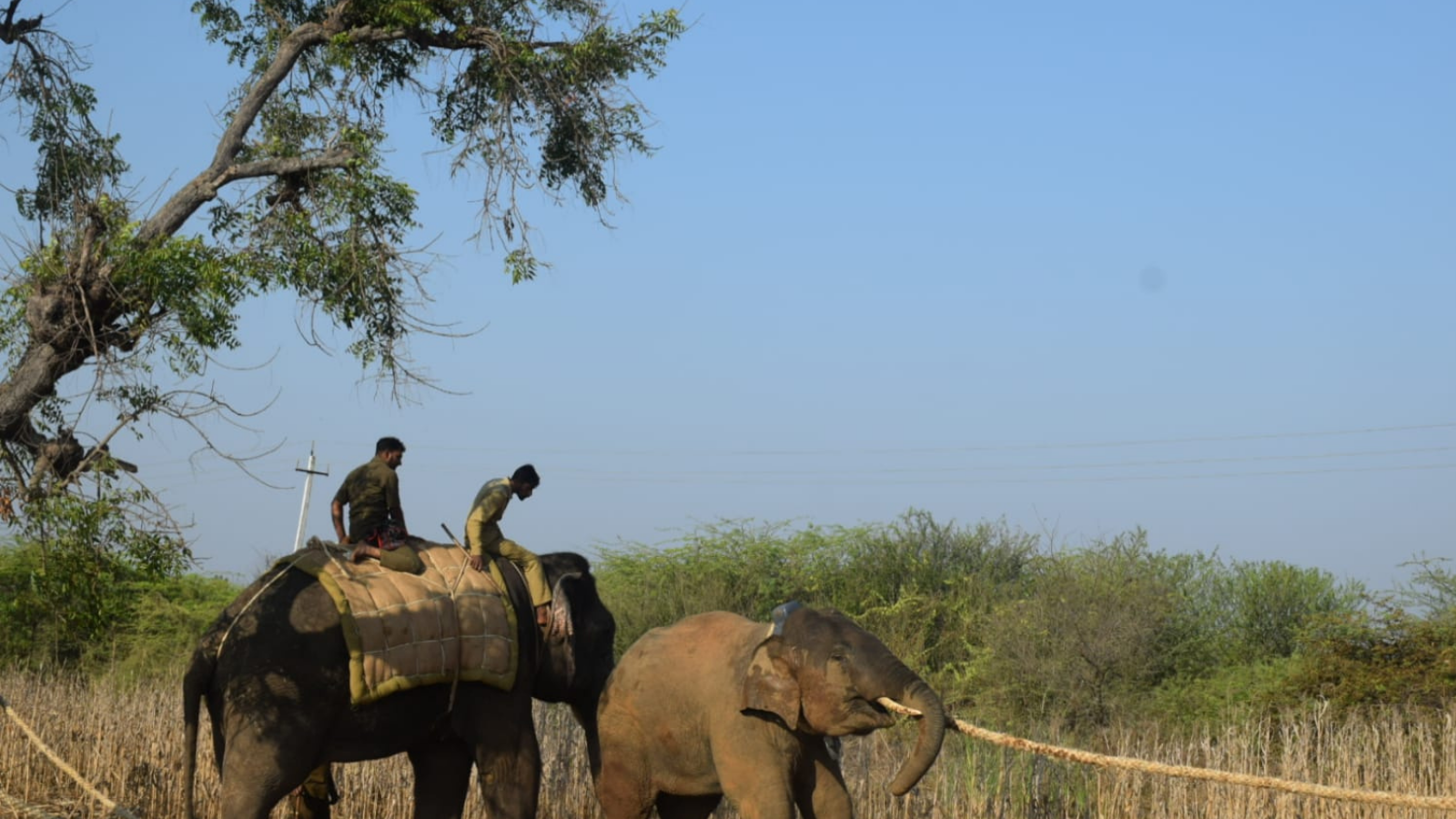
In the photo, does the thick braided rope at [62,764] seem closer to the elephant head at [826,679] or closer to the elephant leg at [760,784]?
the elephant leg at [760,784]

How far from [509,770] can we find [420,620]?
124 centimetres

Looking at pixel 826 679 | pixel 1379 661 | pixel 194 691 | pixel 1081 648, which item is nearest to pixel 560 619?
pixel 194 691

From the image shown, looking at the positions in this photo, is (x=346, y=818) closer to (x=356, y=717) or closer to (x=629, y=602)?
(x=356, y=717)

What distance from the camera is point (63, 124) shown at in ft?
48.8

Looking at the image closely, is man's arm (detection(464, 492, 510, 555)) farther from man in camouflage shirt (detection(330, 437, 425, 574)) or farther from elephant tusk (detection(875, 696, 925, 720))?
elephant tusk (detection(875, 696, 925, 720))

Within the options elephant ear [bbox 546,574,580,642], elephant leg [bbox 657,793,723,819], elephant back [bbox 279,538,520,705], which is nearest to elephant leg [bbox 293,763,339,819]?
elephant back [bbox 279,538,520,705]

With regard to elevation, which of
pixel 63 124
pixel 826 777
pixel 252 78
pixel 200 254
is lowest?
pixel 826 777

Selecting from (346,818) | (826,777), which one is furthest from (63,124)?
(826,777)

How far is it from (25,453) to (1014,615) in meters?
14.7

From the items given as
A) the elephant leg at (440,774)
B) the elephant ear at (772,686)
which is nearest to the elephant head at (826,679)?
the elephant ear at (772,686)

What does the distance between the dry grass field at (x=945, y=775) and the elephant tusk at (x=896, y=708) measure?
2.41 metres

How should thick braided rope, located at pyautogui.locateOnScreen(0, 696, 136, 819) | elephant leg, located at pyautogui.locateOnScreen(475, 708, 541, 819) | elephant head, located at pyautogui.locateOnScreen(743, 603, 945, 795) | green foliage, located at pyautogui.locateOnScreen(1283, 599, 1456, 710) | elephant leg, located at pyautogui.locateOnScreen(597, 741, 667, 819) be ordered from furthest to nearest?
1. green foliage, located at pyautogui.locateOnScreen(1283, 599, 1456, 710)
2. elephant leg, located at pyautogui.locateOnScreen(475, 708, 541, 819)
3. thick braided rope, located at pyautogui.locateOnScreen(0, 696, 136, 819)
4. elephant leg, located at pyautogui.locateOnScreen(597, 741, 667, 819)
5. elephant head, located at pyautogui.locateOnScreen(743, 603, 945, 795)

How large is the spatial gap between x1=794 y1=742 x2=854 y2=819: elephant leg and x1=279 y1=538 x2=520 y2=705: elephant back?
7.90ft

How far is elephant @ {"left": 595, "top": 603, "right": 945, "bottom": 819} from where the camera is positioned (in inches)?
328
